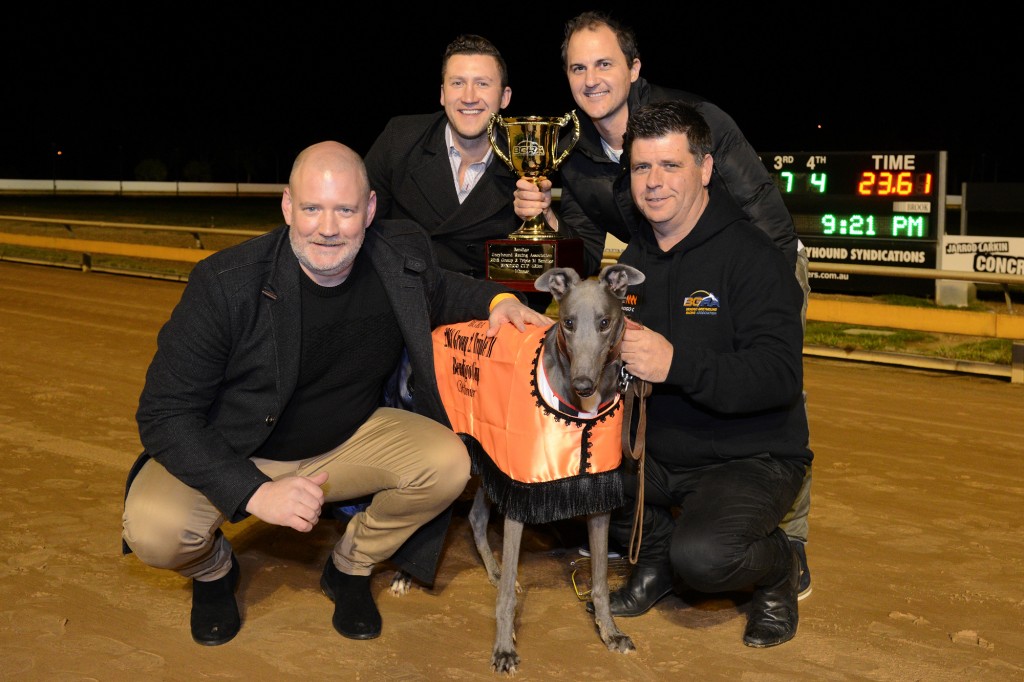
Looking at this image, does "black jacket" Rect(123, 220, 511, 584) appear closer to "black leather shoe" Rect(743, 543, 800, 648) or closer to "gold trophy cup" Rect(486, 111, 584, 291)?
"gold trophy cup" Rect(486, 111, 584, 291)

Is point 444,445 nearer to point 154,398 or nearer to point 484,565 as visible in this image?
point 484,565

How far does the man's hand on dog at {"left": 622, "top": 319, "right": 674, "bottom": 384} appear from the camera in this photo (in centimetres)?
308

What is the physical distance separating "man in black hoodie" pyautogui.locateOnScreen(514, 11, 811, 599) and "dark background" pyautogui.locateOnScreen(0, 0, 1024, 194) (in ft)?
92.3

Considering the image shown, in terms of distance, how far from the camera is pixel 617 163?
4062 mm

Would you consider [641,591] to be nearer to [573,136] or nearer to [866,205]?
[573,136]

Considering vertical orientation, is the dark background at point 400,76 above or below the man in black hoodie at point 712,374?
above

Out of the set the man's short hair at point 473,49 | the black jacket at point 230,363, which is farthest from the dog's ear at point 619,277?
the man's short hair at point 473,49

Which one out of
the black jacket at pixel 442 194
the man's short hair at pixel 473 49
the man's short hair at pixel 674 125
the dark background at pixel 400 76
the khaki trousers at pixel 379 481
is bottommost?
the khaki trousers at pixel 379 481

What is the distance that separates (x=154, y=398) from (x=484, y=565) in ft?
4.70

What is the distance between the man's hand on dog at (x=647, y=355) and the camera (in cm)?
308

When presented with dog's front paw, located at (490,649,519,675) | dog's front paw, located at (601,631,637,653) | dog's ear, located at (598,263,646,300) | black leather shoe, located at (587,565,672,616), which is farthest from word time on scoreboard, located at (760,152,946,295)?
dog's front paw, located at (490,649,519,675)

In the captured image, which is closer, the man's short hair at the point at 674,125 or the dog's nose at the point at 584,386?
the dog's nose at the point at 584,386

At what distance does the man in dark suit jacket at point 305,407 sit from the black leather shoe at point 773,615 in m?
1.05

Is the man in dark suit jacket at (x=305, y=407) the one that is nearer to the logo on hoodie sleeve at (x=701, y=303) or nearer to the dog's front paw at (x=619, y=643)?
the logo on hoodie sleeve at (x=701, y=303)
